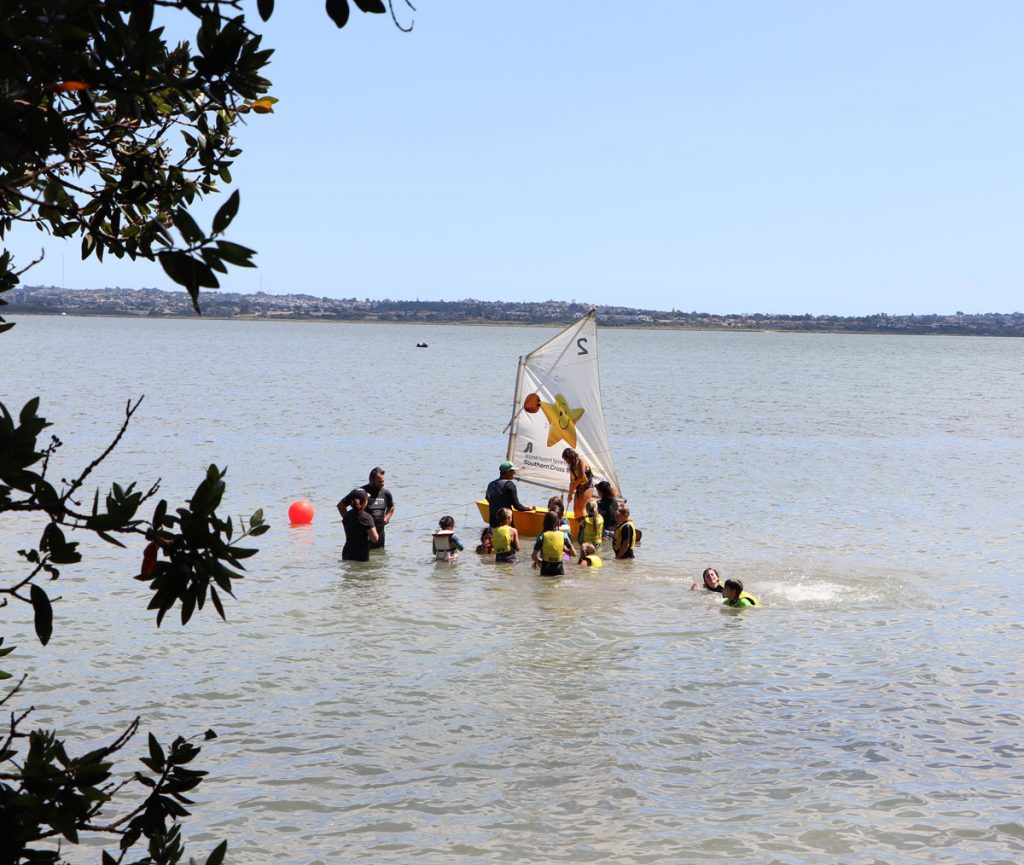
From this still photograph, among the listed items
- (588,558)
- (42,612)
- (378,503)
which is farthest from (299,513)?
(42,612)

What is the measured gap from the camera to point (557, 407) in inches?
948

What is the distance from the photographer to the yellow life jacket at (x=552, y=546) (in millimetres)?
18453

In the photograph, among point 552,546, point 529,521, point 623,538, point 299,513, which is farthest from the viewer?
point 299,513

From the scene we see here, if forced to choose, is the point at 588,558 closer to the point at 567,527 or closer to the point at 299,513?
the point at 567,527

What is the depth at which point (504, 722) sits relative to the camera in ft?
38.4

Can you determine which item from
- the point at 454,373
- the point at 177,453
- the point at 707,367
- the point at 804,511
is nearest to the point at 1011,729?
the point at 804,511

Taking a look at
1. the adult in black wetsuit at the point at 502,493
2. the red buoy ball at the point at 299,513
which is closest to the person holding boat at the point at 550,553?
the adult in black wetsuit at the point at 502,493

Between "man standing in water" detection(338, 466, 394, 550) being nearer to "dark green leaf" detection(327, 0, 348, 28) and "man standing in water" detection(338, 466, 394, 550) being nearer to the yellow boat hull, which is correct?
the yellow boat hull

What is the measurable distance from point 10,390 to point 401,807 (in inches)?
2472

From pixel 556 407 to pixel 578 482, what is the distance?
7.42 feet

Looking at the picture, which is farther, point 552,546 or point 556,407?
point 556,407

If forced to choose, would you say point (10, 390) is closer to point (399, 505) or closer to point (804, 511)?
point (399, 505)

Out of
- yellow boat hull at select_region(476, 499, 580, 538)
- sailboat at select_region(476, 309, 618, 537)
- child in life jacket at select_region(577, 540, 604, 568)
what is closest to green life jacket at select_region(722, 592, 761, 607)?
child in life jacket at select_region(577, 540, 604, 568)

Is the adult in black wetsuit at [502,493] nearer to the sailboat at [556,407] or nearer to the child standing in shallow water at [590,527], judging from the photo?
the child standing in shallow water at [590,527]
